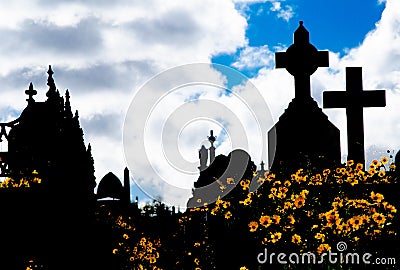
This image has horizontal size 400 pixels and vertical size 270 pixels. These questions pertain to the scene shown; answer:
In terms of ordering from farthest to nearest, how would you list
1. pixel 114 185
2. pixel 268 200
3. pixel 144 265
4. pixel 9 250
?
pixel 114 185, pixel 144 265, pixel 268 200, pixel 9 250

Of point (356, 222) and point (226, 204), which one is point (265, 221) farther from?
point (226, 204)

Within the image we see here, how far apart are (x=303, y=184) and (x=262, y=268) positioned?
2.21 metres

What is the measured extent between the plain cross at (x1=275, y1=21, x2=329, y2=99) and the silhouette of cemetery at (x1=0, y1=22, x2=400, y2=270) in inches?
0.9

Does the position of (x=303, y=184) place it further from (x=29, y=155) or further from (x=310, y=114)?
(x=29, y=155)

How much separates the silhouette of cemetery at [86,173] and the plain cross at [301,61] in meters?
0.02

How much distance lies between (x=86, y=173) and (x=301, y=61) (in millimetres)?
6534

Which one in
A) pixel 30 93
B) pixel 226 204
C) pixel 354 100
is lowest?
pixel 226 204

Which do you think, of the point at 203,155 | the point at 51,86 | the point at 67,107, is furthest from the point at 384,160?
the point at 67,107

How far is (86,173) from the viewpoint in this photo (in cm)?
1661

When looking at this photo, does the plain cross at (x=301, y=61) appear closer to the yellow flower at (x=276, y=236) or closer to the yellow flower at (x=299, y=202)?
the yellow flower at (x=299, y=202)

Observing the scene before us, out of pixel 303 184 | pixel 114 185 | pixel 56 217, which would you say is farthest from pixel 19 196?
pixel 114 185

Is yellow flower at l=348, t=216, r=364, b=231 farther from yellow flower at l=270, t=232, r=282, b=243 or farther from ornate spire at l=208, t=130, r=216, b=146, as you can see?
ornate spire at l=208, t=130, r=216, b=146

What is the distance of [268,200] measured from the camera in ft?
28.7

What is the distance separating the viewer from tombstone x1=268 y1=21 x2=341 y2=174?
13.4m
